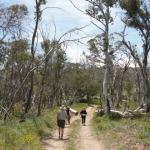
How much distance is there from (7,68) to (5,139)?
41284 millimetres

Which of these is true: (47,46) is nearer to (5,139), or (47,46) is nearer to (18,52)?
(18,52)

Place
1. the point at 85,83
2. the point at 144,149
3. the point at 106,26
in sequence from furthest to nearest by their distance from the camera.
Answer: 1. the point at 85,83
2. the point at 106,26
3. the point at 144,149

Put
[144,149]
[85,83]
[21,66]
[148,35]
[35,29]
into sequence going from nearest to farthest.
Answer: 1. [144,149]
2. [35,29]
3. [148,35]
4. [21,66]
5. [85,83]

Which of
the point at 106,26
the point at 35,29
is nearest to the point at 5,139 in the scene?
the point at 35,29

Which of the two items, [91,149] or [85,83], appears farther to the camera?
[85,83]

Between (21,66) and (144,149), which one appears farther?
(21,66)

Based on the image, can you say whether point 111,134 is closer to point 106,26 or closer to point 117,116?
point 117,116

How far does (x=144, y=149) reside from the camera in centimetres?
1866

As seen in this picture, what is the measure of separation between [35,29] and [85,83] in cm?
6425

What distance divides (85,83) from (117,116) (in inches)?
2292

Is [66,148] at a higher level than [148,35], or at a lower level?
lower

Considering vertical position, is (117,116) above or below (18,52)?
below

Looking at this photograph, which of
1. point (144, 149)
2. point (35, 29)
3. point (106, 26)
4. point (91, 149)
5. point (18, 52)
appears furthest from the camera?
point (18, 52)

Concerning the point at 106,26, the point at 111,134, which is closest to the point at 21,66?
the point at 106,26
